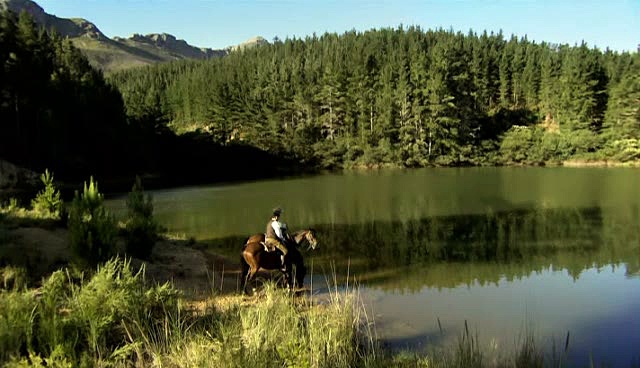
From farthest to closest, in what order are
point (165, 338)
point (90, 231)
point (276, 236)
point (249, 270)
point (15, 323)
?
point (249, 270) < point (276, 236) < point (90, 231) < point (165, 338) < point (15, 323)

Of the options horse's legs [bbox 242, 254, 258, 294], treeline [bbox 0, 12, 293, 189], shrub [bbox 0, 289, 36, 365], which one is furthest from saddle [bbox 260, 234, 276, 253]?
treeline [bbox 0, 12, 293, 189]

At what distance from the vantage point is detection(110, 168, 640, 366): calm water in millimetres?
9672

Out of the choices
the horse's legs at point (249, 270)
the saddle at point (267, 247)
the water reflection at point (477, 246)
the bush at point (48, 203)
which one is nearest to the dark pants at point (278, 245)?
the saddle at point (267, 247)

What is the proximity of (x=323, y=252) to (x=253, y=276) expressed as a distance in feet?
17.7

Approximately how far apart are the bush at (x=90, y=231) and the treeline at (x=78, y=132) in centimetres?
3888

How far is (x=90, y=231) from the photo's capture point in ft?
36.6

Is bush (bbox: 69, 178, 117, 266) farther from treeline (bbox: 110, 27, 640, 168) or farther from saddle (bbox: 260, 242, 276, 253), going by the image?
treeline (bbox: 110, 27, 640, 168)

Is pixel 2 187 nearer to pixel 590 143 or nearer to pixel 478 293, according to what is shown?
pixel 478 293

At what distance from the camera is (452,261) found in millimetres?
15617

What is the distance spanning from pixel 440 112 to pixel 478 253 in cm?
5818

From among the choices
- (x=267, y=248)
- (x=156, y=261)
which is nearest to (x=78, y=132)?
(x=156, y=261)

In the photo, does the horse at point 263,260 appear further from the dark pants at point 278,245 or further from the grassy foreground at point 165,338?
the grassy foreground at point 165,338

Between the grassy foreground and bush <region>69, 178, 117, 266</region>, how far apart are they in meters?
2.84

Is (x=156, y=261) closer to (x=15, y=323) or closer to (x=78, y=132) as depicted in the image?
(x=15, y=323)
